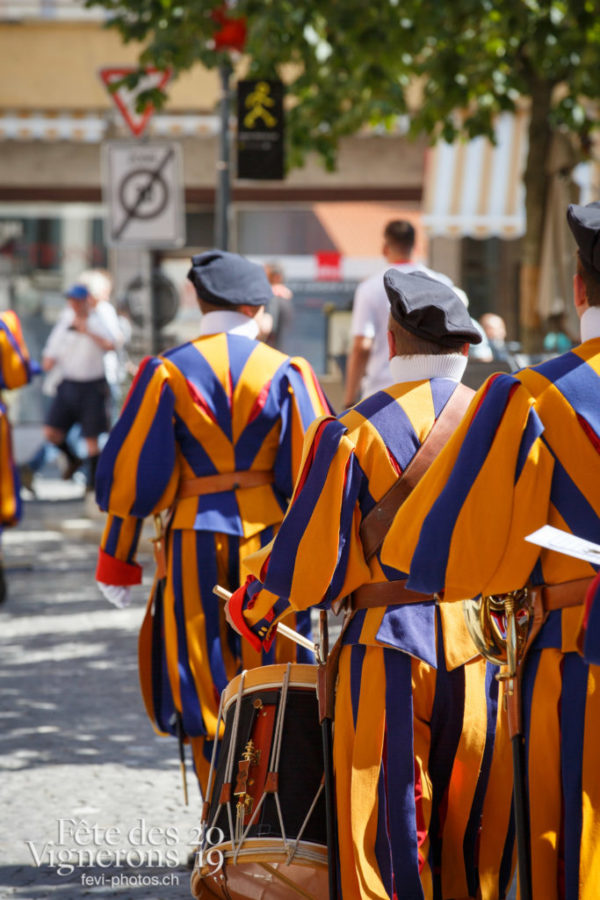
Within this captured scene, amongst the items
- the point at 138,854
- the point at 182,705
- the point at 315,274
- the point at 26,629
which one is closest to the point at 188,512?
the point at 182,705

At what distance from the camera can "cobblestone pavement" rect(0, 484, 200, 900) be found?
14.8 feet

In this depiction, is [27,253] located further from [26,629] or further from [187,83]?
[26,629]

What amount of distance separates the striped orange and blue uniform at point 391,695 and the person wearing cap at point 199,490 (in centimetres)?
109

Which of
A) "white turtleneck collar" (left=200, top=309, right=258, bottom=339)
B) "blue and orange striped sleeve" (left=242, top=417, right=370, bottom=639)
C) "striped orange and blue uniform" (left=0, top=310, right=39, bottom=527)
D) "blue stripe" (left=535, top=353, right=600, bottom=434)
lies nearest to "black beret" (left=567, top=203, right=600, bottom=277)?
"blue stripe" (left=535, top=353, right=600, bottom=434)

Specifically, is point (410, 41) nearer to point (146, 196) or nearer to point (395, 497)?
point (146, 196)

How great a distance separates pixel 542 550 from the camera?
2.92 metres

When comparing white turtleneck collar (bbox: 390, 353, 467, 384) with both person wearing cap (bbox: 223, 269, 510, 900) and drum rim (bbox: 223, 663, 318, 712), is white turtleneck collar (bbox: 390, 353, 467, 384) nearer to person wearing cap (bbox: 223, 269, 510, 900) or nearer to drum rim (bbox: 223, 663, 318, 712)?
person wearing cap (bbox: 223, 269, 510, 900)

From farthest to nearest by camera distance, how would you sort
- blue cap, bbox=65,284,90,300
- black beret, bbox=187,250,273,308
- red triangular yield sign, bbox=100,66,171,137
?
1. blue cap, bbox=65,284,90,300
2. red triangular yield sign, bbox=100,66,171,137
3. black beret, bbox=187,250,273,308

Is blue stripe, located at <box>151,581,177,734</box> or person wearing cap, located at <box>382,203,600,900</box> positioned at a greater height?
person wearing cap, located at <box>382,203,600,900</box>

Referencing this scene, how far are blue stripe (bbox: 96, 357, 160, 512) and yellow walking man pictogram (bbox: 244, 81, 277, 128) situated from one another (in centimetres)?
639

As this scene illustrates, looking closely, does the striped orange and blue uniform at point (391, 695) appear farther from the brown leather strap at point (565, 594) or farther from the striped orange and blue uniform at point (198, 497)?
the striped orange and blue uniform at point (198, 497)

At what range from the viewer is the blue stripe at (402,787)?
3.20 meters

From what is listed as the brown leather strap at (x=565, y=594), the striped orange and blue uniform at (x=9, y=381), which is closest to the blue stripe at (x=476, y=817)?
the brown leather strap at (x=565, y=594)

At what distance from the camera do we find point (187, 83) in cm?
1811
